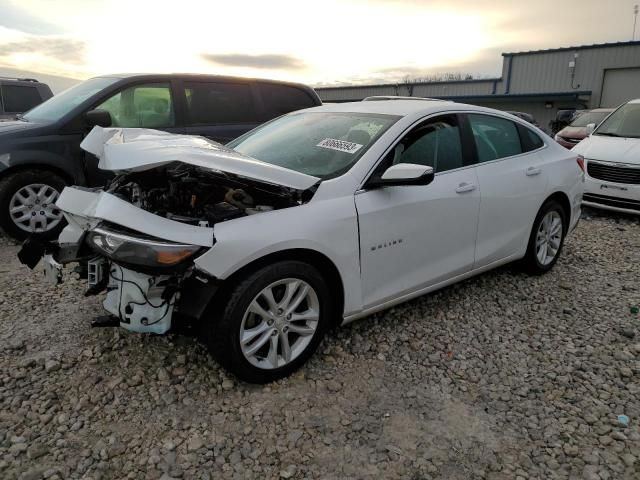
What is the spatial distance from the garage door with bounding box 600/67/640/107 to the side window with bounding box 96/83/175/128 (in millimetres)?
22984

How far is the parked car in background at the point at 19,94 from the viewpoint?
8445 mm

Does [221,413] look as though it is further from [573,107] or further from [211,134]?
[573,107]

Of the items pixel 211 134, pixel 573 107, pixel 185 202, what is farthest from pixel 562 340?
pixel 573 107

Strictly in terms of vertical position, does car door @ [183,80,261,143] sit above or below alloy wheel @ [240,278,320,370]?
above

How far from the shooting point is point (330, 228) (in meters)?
2.75

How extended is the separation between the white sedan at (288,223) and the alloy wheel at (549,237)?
65 centimetres

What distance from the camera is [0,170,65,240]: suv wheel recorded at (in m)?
4.97

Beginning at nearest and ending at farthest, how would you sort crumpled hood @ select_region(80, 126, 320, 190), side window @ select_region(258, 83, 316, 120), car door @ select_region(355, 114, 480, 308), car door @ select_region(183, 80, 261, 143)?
crumpled hood @ select_region(80, 126, 320, 190) < car door @ select_region(355, 114, 480, 308) < car door @ select_region(183, 80, 261, 143) < side window @ select_region(258, 83, 316, 120)

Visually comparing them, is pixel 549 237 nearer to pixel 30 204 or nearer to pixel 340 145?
pixel 340 145

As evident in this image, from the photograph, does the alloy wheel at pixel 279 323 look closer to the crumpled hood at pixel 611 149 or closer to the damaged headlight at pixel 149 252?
the damaged headlight at pixel 149 252

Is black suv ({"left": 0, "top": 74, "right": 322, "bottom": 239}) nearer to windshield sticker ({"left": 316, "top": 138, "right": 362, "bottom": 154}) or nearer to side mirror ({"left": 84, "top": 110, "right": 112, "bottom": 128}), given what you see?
side mirror ({"left": 84, "top": 110, "right": 112, "bottom": 128})

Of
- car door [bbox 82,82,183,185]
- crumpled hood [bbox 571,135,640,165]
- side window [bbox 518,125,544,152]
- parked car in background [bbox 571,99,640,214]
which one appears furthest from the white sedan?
crumpled hood [bbox 571,135,640,165]

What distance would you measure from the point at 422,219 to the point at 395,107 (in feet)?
3.02

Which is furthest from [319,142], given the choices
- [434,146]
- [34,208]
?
[34,208]
